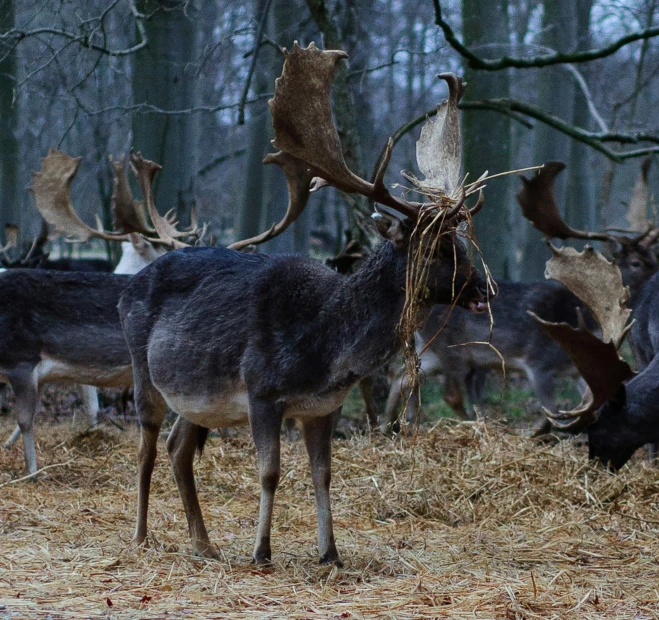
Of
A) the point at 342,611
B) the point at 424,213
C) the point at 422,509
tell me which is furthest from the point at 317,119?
the point at 422,509

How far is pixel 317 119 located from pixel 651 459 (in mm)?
5398

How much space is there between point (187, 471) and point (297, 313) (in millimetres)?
1317

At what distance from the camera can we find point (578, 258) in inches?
295

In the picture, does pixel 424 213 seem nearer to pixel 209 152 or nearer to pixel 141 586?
pixel 141 586

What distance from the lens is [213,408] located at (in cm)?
588

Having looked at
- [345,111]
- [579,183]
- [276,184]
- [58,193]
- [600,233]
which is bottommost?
[600,233]

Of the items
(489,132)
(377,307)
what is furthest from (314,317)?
(489,132)

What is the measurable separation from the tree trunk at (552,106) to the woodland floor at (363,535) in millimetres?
10647

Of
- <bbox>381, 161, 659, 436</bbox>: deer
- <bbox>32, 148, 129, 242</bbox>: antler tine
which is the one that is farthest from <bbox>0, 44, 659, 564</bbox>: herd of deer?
<bbox>381, 161, 659, 436</bbox>: deer

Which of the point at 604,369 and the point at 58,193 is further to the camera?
the point at 58,193

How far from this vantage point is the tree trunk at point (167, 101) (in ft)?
41.0

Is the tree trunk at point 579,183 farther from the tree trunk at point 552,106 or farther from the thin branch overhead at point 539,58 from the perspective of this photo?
the thin branch overhead at point 539,58

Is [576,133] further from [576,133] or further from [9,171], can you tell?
[9,171]

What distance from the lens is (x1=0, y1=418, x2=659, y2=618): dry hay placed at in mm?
4996
